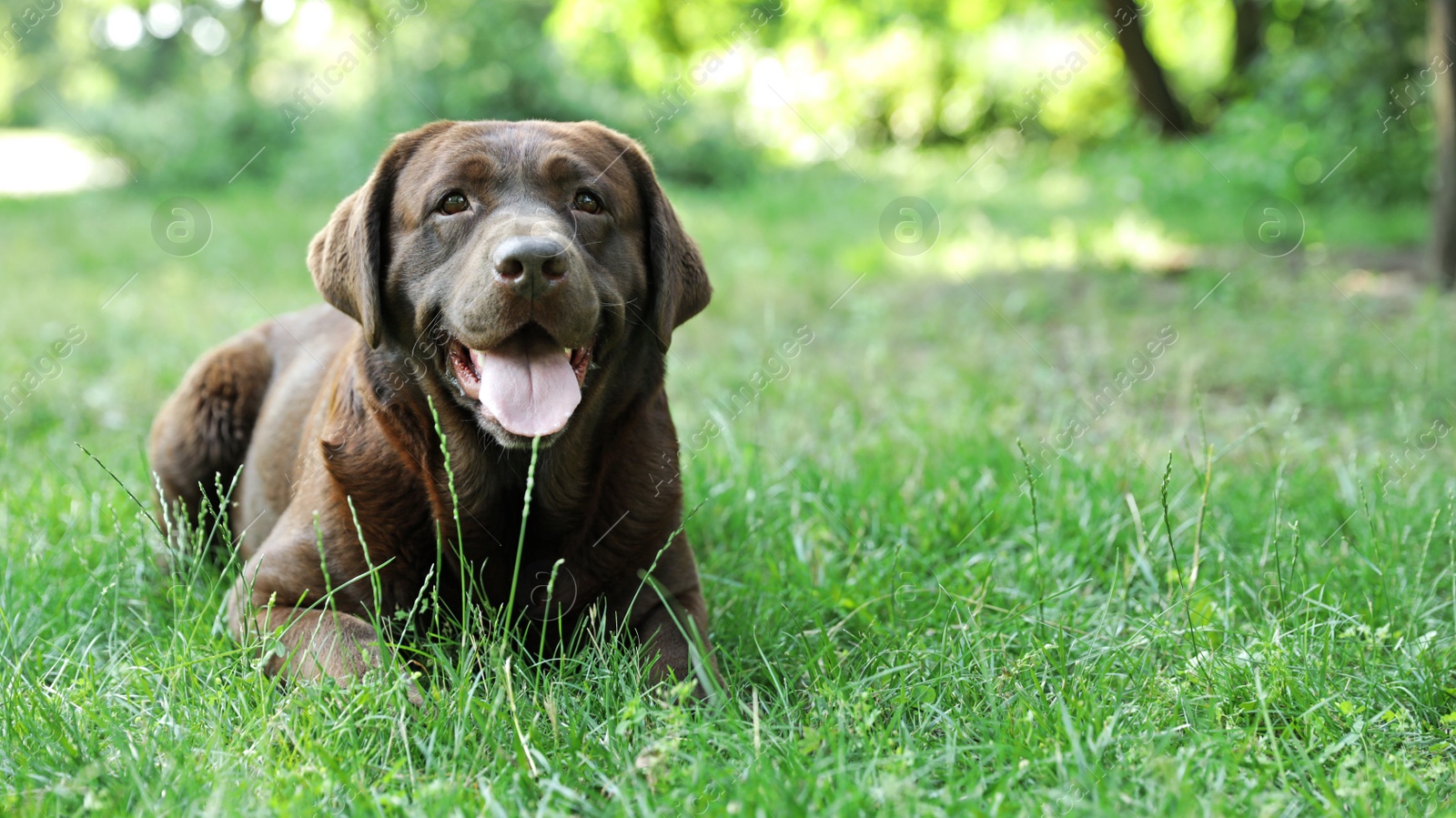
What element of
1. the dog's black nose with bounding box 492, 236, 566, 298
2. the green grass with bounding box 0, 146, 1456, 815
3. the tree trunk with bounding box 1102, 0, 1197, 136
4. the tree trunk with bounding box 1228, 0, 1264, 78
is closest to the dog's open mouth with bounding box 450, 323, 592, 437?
the dog's black nose with bounding box 492, 236, 566, 298

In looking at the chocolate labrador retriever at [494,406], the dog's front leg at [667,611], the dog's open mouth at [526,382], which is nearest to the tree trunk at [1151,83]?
the chocolate labrador retriever at [494,406]

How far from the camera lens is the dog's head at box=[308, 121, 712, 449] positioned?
2514mm

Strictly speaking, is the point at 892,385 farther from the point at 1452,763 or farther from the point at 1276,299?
the point at 1452,763

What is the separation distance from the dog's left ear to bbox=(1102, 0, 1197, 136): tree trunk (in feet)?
46.1

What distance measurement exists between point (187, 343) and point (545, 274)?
4325 mm

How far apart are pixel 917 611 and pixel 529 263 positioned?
137 centimetres

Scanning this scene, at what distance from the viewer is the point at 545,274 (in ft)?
8.07

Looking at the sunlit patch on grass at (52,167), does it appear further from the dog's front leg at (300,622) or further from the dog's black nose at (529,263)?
the dog's black nose at (529,263)

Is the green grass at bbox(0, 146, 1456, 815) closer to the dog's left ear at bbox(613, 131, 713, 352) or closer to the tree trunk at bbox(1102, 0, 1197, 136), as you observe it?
the dog's left ear at bbox(613, 131, 713, 352)

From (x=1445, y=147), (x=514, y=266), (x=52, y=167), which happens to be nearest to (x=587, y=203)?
(x=514, y=266)

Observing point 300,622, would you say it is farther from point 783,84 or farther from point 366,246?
point 783,84

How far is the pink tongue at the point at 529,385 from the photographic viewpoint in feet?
8.28

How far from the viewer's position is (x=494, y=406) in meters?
2.54

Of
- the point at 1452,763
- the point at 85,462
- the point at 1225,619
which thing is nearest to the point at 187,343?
the point at 85,462
